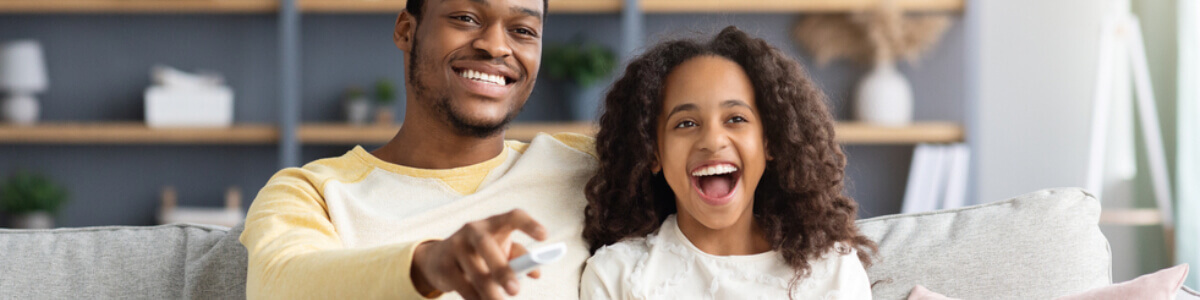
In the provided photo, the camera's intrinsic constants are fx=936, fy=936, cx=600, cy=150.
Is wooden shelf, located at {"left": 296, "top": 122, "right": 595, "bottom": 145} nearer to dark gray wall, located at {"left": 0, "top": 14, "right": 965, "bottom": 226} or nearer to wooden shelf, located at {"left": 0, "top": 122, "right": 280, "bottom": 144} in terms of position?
wooden shelf, located at {"left": 0, "top": 122, "right": 280, "bottom": 144}

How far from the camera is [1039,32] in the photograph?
3609 millimetres

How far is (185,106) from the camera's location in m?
3.52

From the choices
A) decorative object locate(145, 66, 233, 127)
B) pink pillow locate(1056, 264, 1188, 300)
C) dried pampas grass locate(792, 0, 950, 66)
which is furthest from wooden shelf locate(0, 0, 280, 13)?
pink pillow locate(1056, 264, 1188, 300)

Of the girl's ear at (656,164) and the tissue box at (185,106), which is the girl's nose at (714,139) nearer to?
the girl's ear at (656,164)

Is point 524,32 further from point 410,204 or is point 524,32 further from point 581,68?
point 581,68

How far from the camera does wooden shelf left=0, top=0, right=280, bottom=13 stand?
3.52m

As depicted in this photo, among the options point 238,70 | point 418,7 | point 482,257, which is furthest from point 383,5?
point 482,257

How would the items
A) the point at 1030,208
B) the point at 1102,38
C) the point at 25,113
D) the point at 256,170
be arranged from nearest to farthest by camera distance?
the point at 1030,208 < the point at 1102,38 < the point at 25,113 < the point at 256,170

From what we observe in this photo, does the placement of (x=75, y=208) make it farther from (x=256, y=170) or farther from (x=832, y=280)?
(x=832, y=280)

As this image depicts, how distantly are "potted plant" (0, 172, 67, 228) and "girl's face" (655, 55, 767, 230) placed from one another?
3219 mm

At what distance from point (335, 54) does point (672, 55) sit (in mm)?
2711

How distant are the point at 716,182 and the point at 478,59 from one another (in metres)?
0.39

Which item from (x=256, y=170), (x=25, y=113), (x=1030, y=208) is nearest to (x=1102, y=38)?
(x=1030, y=208)

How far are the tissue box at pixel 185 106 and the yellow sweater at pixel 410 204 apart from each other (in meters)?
2.34
